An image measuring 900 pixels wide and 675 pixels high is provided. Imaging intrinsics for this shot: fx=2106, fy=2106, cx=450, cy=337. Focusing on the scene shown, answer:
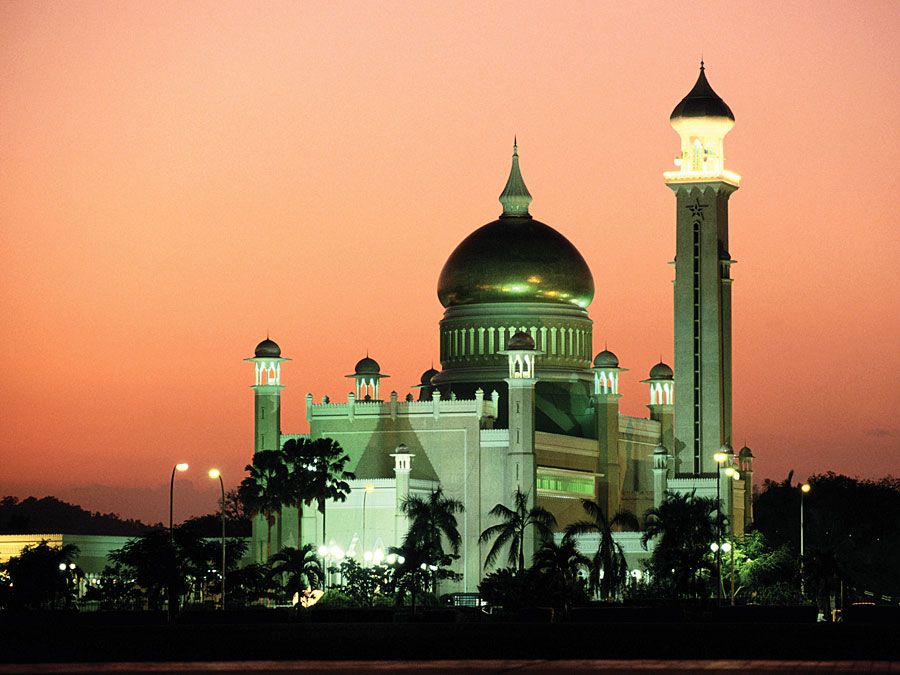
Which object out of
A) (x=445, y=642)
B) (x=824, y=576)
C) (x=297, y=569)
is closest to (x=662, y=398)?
(x=297, y=569)

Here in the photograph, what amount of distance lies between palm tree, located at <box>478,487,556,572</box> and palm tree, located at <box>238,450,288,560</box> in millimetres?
8735

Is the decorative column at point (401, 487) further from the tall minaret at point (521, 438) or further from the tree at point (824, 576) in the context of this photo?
the tree at point (824, 576)

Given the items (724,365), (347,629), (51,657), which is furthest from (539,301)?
(51,657)

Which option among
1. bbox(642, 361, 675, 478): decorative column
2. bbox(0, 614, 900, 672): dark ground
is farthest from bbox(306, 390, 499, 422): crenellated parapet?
bbox(0, 614, 900, 672): dark ground

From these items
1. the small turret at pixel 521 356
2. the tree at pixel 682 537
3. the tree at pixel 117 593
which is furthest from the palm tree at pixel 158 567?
the small turret at pixel 521 356

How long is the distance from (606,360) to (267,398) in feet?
52.7

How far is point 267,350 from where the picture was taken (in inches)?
3765

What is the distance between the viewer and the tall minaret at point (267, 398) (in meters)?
93.5

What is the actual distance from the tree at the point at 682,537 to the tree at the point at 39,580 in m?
23.3

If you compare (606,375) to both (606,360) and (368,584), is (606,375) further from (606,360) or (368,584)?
(368,584)

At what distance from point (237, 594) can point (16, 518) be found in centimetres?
4570

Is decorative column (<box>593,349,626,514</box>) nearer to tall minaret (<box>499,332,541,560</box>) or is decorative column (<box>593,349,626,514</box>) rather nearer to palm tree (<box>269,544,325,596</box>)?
tall minaret (<box>499,332,541,560</box>)

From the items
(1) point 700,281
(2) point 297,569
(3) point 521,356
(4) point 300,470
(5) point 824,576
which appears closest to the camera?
(5) point 824,576

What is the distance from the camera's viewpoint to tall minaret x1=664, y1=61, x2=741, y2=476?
95125 mm
